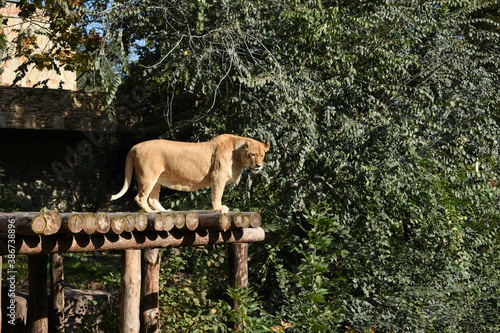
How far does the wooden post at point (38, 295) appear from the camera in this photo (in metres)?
6.43

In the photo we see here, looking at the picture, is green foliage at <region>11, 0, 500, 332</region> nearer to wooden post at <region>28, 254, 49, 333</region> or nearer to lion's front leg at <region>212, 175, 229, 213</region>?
wooden post at <region>28, 254, 49, 333</region>

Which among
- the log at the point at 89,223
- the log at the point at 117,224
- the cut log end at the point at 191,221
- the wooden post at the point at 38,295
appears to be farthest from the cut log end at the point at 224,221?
the wooden post at the point at 38,295

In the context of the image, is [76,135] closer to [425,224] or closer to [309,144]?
[309,144]

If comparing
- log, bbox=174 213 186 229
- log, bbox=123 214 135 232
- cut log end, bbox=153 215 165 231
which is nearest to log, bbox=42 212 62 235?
log, bbox=123 214 135 232

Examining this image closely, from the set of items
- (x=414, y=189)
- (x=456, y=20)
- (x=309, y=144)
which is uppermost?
(x=456, y=20)

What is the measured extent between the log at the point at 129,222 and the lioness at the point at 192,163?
2.47 ft

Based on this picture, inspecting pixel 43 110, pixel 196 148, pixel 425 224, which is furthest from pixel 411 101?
pixel 43 110

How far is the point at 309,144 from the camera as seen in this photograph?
7312 millimetres

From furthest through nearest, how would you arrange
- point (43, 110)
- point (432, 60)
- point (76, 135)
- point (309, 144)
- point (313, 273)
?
point (76, 135)
point (43, 110)
point (432, 60)
point (309, 144)
point (313, 273)

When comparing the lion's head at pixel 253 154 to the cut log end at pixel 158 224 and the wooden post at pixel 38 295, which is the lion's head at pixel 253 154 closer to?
the cut log end at pixel 158 224

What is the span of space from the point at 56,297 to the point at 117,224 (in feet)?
9.73

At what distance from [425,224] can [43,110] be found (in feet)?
28.0

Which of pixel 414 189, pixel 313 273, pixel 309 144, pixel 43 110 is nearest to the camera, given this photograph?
pixel 313 273

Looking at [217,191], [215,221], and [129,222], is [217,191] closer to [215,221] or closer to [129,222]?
[215,221]
